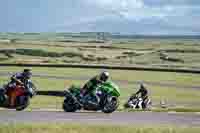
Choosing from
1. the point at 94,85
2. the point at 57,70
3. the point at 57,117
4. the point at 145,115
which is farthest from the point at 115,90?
the point at 57,70

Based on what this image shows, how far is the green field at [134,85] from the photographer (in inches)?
1631

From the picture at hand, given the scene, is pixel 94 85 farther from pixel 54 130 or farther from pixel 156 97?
pixel 156 97

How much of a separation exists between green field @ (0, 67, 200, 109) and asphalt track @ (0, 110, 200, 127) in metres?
9.68

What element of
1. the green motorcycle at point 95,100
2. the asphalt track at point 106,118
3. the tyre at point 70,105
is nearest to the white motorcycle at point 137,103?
the green motorcycle at point 95,100

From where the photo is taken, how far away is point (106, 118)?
21.8 meters

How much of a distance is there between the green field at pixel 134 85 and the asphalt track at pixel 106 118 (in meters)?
9.68

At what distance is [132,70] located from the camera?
82500mm

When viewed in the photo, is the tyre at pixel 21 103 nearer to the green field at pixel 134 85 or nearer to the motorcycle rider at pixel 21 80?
the motorcycle rider at pixel 21 80

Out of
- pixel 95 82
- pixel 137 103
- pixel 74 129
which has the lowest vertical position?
pixel 74 129

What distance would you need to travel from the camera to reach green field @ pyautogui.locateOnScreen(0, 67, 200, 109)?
4144 cm

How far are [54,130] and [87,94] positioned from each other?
8294 millimetres

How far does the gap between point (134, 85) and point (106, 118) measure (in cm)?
4061

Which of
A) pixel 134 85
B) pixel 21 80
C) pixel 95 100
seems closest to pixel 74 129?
pixel 95 100

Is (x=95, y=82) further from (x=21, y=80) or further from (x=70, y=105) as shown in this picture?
(x=21, y=80)
